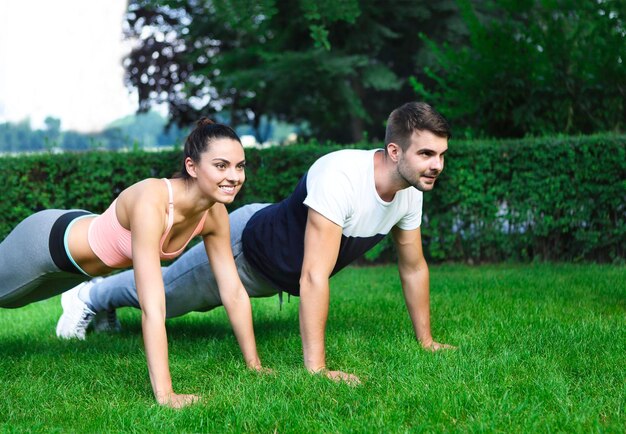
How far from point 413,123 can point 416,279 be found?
1147 millimetres

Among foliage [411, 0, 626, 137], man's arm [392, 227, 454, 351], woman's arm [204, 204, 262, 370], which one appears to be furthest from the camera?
foliage [411, 0, 626, 137]

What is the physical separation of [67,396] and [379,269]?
18.1 ft

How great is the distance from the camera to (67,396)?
4082 millimetres

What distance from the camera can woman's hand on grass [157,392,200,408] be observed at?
3746mm

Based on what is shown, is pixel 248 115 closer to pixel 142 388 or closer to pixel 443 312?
pixel 443 312

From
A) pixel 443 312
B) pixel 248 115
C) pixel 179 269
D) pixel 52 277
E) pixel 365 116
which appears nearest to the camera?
pixel 52 277

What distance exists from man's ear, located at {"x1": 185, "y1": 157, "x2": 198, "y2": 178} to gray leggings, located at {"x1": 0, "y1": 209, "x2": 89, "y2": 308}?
105cm

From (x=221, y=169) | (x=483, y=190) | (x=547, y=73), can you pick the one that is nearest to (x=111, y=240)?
(x=221, y=169)

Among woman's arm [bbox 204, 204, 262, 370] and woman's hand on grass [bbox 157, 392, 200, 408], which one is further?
woman's arm [bbox 204, 204, 262, 370]

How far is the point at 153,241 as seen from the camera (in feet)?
13.0

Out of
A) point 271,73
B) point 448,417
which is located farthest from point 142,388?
point 271,73

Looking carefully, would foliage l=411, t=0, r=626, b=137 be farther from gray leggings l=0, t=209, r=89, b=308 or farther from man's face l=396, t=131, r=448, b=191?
gray leggings l=0, t=209, r=89, b=308

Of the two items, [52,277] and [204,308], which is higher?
[52,277]

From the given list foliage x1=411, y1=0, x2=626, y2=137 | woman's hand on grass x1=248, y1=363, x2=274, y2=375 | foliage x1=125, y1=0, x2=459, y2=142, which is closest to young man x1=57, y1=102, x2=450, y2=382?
woman's hand on grass x1=248, y1=363, x2=274, y2=375
